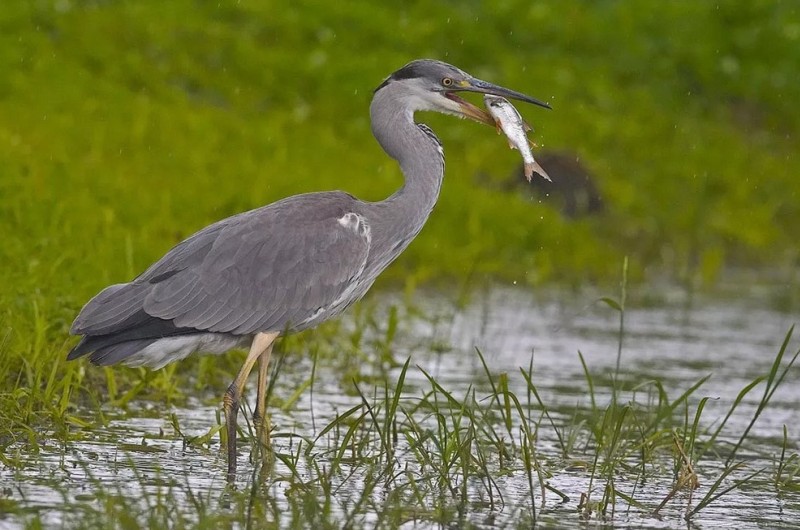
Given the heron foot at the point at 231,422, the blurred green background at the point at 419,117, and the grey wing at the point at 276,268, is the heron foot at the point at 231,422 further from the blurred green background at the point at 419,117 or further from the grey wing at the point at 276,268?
the blurred green background at the point at 419,117

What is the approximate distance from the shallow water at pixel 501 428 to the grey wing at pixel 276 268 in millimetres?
502

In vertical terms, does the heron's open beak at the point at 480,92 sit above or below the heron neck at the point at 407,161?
above

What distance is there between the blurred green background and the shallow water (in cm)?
117

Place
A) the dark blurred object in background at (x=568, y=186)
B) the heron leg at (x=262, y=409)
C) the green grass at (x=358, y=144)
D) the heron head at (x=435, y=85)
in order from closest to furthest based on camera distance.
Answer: the heron leg at (x=262, y=409), the heron head at (x=435, y=85), the green grass at (x=358, y=144), the dark blurred object in background at (x=568, y=186)

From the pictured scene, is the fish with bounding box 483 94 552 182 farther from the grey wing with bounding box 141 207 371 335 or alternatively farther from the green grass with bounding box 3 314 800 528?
the green grass with bounding box 3 314 800 528

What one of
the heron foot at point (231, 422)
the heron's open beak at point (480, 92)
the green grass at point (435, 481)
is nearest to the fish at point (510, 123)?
the heron's open beak at point (480, 92)

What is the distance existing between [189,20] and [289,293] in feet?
36.5

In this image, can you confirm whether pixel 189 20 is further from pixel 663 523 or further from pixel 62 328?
pixel 663 523

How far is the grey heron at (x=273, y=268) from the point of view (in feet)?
19.4

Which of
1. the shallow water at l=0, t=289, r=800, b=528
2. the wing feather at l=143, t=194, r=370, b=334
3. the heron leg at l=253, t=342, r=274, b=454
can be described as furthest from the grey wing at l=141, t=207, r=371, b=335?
the shallow water at l=0, t=289, r=800, b=528

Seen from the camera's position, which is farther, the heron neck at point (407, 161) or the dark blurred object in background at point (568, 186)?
the dark blurred object in background at point (568, 186)

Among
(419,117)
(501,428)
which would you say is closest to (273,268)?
(501,428)

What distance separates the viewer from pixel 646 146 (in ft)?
55.9

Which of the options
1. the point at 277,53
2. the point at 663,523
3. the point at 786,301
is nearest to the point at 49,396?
the point at 663,523
